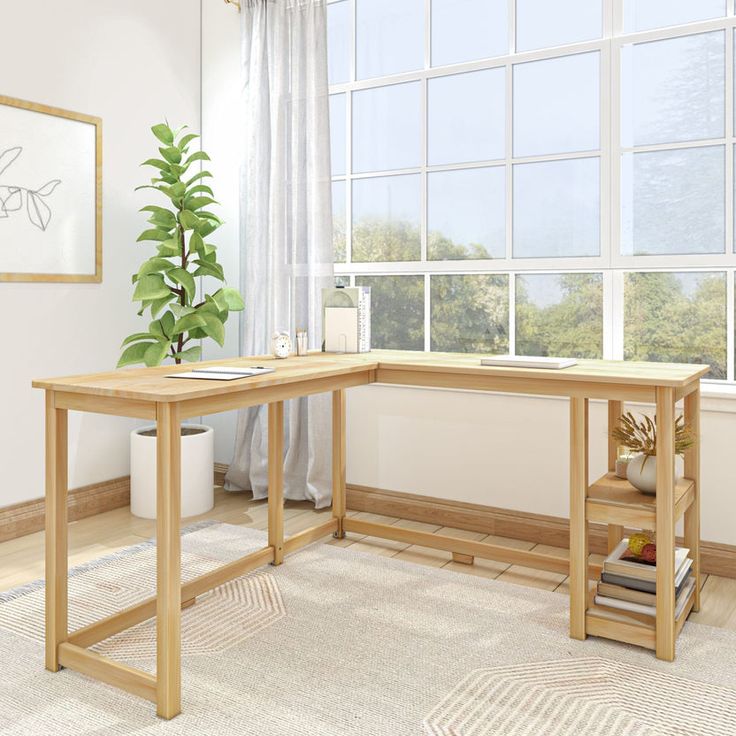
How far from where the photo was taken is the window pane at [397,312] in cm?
365

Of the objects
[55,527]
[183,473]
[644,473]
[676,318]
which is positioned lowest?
[183,473]

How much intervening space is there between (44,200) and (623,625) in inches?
114

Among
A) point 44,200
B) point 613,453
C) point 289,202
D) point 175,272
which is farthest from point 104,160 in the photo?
point 613,453

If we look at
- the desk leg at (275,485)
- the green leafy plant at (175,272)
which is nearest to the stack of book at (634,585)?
the desk leg at (275,485)

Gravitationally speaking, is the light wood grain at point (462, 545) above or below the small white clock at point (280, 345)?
below

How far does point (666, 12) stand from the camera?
2.99 meters

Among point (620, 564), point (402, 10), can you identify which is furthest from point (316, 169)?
point (620, 564)

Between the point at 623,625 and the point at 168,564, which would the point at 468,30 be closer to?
the point at 623,625

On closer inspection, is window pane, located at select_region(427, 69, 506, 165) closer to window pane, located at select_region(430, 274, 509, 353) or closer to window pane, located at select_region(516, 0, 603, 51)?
window pane, located at select_region(516, 0, 603, 51)

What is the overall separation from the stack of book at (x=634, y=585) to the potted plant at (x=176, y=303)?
6.67 feet

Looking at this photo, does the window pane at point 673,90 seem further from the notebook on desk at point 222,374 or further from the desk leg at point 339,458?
the notebook on desk at point 222,374

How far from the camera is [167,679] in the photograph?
1.86 m

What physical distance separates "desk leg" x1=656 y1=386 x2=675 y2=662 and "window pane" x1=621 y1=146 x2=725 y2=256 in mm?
1116

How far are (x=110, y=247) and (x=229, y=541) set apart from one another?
1.57m
